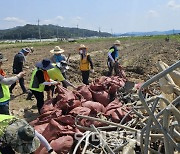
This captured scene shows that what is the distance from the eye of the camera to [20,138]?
279cm

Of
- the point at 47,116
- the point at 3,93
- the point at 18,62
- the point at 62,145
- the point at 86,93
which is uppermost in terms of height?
the point at 18,62

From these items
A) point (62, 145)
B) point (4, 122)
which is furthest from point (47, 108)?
point (4, 122)

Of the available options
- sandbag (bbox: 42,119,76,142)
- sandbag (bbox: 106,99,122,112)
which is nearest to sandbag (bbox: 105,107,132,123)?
sandbag (bbox: 106,99,122,112)

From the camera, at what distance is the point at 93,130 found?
401cm

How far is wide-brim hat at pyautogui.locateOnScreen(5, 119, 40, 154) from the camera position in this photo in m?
2.81

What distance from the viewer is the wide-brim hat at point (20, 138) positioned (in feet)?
9.21

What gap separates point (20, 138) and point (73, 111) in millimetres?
2281

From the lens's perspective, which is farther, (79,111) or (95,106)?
(95,106)

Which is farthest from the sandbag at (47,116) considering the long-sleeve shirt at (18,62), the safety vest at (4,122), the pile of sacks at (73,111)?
the long-sleeve shirt at (18,62)

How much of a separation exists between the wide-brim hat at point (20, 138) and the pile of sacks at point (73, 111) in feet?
3.44

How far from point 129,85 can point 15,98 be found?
143 inches

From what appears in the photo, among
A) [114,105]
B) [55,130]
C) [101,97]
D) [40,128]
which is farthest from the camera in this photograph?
[101,97]

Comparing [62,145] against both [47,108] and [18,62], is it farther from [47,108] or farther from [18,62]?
[18,62]

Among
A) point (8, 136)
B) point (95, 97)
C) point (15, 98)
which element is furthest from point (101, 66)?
point (8, 136)
